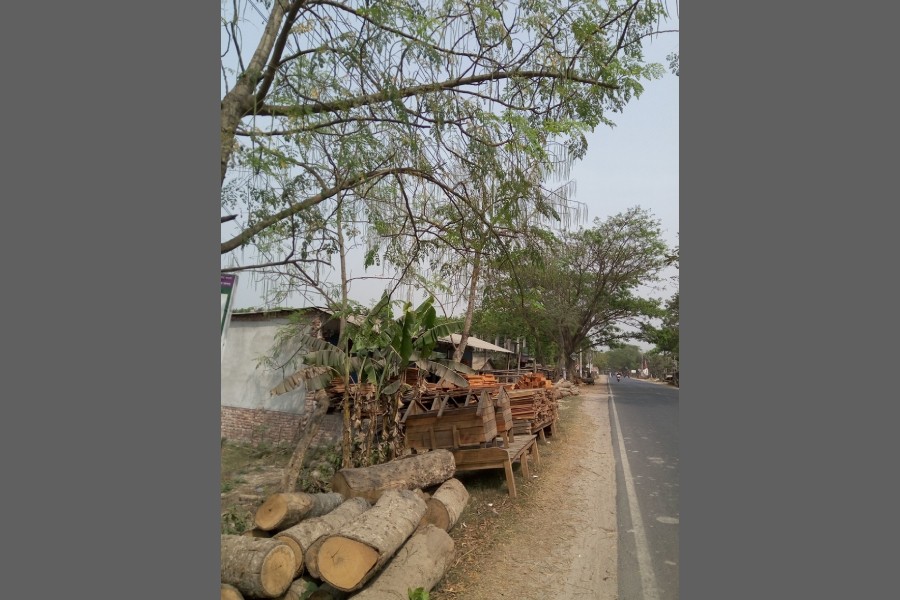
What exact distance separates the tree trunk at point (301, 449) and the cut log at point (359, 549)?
2177mm

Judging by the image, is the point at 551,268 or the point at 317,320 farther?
the point at 317,320

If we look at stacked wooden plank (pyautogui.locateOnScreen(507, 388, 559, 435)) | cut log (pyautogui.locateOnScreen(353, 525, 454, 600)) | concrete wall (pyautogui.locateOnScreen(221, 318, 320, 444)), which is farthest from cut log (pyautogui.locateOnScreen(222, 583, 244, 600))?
stacked wooden plank (pyautogui.locateOnScreen(507, 388, 559, 435))

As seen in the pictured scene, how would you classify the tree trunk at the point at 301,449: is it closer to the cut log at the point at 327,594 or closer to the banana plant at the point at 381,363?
the banana plant at the point at 381,363

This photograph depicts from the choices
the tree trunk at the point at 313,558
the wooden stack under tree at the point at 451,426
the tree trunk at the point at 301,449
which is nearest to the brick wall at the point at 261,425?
the tree trunk at the point at 301,449

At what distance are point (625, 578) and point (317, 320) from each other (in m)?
6.06

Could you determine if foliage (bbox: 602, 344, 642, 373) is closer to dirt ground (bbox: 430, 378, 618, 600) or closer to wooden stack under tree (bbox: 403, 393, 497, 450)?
dirt ground (bbox: 430, 378, 618, 600)

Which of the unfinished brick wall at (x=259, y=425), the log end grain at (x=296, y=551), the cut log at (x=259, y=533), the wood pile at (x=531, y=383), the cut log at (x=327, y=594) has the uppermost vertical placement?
the wood pile at (x=531, y=383)

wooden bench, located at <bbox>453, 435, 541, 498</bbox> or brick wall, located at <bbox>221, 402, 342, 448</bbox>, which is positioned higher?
brick wall, located at <bbox>221, 402, 342, 448</bbox>

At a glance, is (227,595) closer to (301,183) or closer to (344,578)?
(344,578)

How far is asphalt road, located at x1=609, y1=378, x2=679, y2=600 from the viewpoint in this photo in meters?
5.57

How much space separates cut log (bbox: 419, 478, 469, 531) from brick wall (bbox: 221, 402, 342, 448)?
10.3 feet

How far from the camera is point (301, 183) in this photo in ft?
11.7

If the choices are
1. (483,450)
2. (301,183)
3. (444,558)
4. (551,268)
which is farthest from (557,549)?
(301,183)

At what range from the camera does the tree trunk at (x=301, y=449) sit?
25.2ft
